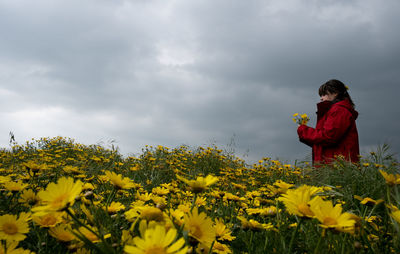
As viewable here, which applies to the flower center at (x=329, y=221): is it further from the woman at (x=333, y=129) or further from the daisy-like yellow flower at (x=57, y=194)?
the woman at (x=333, y=129)

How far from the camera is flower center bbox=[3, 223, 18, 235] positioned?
0.89 metres

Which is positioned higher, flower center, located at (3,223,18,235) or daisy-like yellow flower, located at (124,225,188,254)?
daisy-like yellow flower, located at (124,225,188,254)

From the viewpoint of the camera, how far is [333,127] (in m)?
3.98

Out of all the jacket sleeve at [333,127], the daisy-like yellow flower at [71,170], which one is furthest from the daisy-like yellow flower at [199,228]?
the jacket sleeve at [333,127]

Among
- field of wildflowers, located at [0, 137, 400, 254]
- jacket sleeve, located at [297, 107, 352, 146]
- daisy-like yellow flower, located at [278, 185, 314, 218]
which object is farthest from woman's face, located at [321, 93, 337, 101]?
daisy-like yellow flower, located at [278, 185, 314, 218]

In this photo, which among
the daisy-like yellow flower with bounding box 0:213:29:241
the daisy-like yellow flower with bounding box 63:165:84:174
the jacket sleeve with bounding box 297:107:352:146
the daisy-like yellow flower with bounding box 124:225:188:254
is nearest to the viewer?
the daisy-like yellow flower with bounding box 124:225:188:254

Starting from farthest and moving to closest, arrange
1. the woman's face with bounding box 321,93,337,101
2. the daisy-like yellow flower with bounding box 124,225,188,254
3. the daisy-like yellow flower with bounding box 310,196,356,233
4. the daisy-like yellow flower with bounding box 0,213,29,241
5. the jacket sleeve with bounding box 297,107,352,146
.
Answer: the woman's face with bounding box 321,93,337,101 → the jacket sleeve with bounding box 297,107,352,146 → the daisy-like yellow flower with bounding box 0,213,29,241 → the daisy-like yellow flower with bounding box 310,196,356,233 → the daisy-like yellow flower with bounding box 124,225,188,254

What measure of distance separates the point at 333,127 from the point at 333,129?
3 cm

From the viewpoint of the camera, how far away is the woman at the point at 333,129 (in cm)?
399

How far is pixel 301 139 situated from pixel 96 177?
121 inches

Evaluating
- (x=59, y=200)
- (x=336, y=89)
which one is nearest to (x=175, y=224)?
(x=59, y=200)

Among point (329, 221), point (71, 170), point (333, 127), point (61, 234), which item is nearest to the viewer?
point (329, 221)

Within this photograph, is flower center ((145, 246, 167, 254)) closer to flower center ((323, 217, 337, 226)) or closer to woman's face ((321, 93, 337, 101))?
flower center ((323, 217, 337, 226))

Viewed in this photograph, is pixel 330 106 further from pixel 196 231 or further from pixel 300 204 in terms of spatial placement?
pixel 196 231
